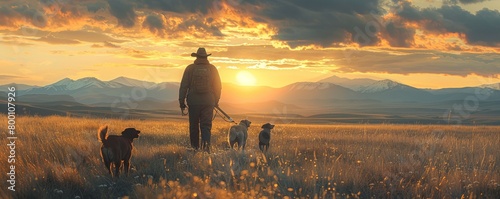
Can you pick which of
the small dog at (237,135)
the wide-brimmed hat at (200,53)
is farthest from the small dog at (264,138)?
the wide-brimmed hat at (200,53)

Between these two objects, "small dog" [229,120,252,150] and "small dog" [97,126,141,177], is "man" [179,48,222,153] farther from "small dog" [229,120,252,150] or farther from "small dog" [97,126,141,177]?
"small dog" [97,126,141,177]

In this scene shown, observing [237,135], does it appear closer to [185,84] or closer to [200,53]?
[185,84]

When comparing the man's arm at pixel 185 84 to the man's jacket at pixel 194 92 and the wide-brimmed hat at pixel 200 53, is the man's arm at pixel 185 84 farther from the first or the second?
the wide-brimmed hat at pixel 200 53

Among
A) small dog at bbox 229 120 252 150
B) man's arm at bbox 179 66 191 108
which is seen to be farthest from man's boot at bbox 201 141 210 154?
man's arm at bbox 179 66 191 108

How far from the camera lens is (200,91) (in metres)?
12.4

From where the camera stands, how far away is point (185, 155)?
36.2 ft

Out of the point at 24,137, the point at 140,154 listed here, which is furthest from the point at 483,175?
the point at 24,137

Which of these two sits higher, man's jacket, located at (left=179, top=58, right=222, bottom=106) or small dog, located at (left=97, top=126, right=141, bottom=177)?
man's jacket, located at (left=179, top=58, right=222, bottom=106)

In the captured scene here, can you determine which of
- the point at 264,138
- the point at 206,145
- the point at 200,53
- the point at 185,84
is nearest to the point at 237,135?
the point at 264,138

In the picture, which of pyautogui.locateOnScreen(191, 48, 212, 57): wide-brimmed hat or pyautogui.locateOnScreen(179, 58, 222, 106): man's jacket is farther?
pyautogui.locateOnScreen(191, 48, 212, 57): wide-brimmed hat

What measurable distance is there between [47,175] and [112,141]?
1.14m

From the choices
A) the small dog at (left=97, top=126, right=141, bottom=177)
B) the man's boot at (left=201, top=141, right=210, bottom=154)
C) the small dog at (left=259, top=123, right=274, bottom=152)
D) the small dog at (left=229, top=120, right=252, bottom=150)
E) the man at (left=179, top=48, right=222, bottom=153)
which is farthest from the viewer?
the small dog at (left=259, top=123, right=274, bottom=152)

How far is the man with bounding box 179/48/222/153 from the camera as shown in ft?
40.5

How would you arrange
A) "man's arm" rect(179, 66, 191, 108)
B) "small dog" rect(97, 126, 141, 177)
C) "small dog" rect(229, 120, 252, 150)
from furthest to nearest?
1. "small dog" rect(229, 120, 252, 150)
2. "man's arm" rect(179, 66, 191, 108)
3. "small dog" rect(97, 126, 141, 177)
